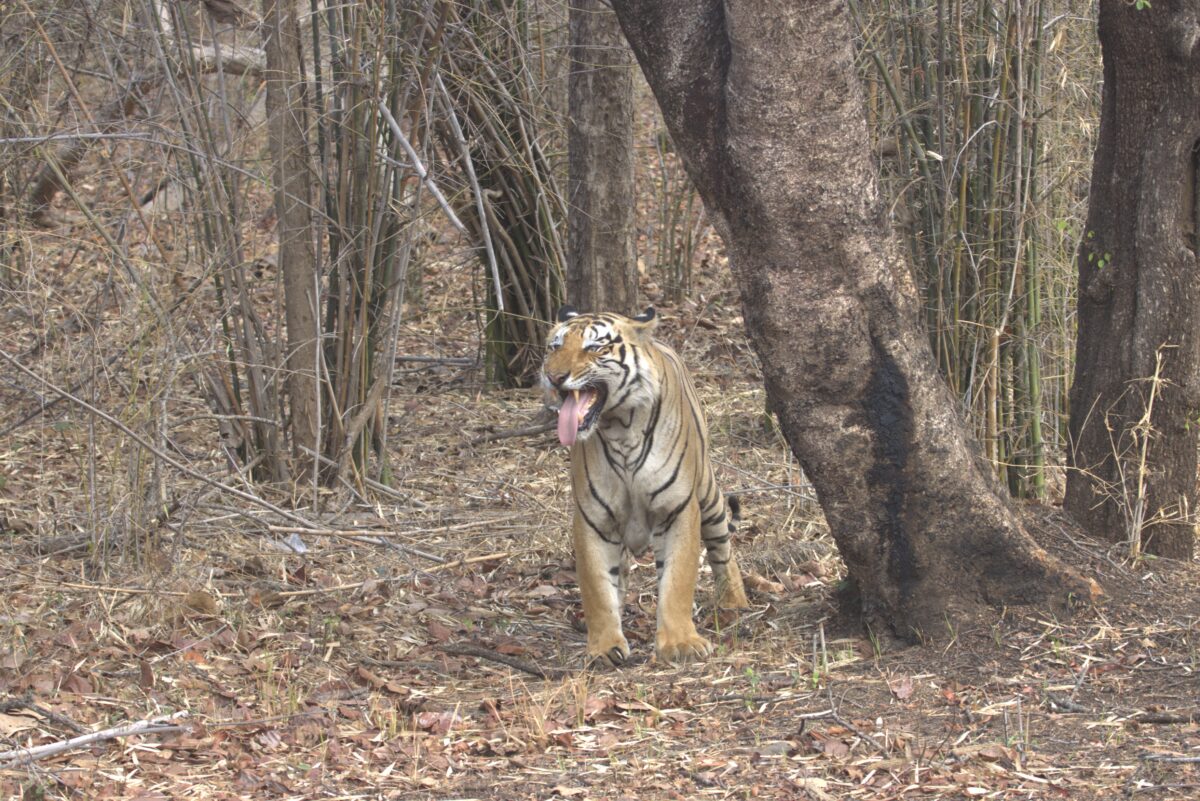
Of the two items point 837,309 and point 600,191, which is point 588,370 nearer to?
point 837,309

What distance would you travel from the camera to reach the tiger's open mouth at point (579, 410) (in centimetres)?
499

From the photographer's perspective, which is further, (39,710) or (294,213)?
(294,213)

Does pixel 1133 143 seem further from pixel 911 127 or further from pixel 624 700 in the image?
pixel 624 700

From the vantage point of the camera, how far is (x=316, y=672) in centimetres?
475

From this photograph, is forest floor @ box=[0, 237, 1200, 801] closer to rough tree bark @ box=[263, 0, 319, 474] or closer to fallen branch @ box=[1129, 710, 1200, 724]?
fallen branch @ box=[1129, 710, 1200, 724]

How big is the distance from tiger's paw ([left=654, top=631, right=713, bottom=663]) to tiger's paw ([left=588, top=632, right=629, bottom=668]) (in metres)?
0.12

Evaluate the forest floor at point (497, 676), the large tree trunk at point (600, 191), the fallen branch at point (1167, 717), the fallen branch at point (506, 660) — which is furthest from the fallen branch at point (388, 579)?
the fallen branch at point (1167, 717)

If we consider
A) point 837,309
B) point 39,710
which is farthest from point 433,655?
point 837,309

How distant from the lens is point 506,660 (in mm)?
4961

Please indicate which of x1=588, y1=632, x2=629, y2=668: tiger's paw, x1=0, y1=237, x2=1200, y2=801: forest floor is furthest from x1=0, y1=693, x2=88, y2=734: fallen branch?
x1=588, y1=632, x2=629, y2=668: tiger's paw

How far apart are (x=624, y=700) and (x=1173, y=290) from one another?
8.14 feet

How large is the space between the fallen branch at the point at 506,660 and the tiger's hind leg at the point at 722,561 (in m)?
1.05

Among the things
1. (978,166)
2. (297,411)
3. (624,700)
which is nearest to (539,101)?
(297,411)

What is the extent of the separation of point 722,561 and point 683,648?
0.93 meters
